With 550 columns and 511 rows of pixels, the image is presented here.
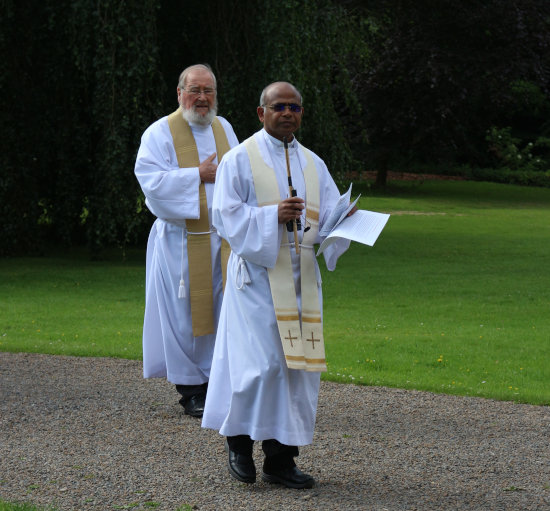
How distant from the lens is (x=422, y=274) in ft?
50.1

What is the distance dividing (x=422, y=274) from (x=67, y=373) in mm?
Answer: 8146

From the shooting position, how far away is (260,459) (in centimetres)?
560

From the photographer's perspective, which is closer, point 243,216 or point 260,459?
point 243,216

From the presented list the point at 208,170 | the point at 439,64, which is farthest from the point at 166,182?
the point at 439,64

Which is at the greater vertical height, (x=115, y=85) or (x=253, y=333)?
(x=115, y=85)

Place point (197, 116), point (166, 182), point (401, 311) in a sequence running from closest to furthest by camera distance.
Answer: point (166, 182) < point (197, 116) < point (401, 311)

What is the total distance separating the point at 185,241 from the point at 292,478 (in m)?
2.46

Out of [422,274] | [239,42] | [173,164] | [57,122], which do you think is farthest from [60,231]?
[173,164]

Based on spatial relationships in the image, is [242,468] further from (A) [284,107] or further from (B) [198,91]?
(B) [198,91]

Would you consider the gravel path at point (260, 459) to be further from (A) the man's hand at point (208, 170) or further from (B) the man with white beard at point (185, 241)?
(A) the man's hand at point (208, 170)

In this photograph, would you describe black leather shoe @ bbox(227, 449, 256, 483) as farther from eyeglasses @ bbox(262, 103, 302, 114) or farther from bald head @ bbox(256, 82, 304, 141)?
eyeglasses @ bbox(262, 103, 302, 114)

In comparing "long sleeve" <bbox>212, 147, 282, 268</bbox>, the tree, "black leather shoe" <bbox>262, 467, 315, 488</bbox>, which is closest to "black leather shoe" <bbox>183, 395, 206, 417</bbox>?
"black leather shoe" <bbox>262, 467, 315, 488</bbox>

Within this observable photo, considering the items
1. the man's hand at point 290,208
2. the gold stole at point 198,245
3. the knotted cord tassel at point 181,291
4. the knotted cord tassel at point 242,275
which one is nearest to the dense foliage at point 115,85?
the gold stole at point 198,245

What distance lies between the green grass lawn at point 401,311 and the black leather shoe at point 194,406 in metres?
1.49
